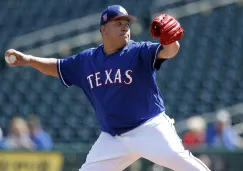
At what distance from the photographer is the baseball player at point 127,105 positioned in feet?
16.8

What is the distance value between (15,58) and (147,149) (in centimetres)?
134

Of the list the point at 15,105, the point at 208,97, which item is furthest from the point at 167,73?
the point at 15,105

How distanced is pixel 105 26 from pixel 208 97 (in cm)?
647

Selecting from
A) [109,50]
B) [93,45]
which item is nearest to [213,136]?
[93,45]

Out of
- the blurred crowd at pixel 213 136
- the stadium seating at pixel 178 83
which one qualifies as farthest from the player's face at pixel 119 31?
the stadium seating at pixel 178 83

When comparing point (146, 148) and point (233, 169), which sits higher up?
point (146, 148)

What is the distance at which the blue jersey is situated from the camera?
520 cm

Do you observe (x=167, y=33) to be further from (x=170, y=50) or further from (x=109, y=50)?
(x=109, y=50)

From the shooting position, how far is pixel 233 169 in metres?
8.20

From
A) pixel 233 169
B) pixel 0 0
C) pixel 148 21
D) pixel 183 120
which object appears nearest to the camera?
pixel 233 169

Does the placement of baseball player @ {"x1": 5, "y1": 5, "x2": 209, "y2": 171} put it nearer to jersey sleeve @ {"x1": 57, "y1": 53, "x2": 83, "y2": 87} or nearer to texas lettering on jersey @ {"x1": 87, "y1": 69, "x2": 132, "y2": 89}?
texas lettering on jersey @ {"x1": 87, "y1": 69, "x2": 132, "y2": 89}

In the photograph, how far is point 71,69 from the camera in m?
5.68

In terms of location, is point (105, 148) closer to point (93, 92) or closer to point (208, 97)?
point (93, 92)

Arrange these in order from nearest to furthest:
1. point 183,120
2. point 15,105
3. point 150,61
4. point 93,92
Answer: point 150,61, point 93,92, point 183,120, point 15,105
